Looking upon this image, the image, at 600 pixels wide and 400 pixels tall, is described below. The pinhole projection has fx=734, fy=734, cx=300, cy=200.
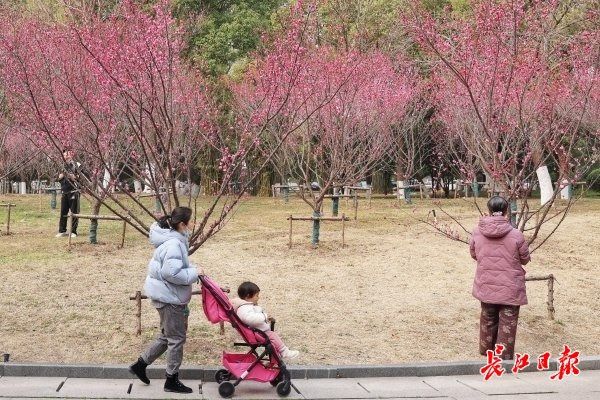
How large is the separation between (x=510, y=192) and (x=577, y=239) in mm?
7609

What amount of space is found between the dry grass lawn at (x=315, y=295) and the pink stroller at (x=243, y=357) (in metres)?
1.10

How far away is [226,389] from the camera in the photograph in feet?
19.0

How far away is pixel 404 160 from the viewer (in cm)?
2831

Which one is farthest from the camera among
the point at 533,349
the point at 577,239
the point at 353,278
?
the point at 577,239

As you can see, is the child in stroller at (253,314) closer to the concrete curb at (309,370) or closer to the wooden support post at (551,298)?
the concrete curb at (309,370)

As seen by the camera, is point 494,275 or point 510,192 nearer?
point 494,275

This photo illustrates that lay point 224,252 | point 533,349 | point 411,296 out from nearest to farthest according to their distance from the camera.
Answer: point 533,349
point 411,296
point 224,252

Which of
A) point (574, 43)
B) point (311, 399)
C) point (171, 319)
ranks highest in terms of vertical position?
point (574, 43)

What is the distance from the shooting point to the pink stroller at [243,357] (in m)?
5.82

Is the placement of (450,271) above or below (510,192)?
below

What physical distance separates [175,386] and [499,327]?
3.25 meters

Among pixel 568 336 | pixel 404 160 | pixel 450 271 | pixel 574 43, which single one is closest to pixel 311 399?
pixel 568 336

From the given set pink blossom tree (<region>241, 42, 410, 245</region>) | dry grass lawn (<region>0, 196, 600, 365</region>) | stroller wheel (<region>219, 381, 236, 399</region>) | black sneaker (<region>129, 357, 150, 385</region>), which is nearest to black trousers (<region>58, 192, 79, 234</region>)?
dry grass lawn (<region>0, 196, 600, 365</region>)

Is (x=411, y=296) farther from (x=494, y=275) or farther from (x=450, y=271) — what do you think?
(x=494, y=275)
